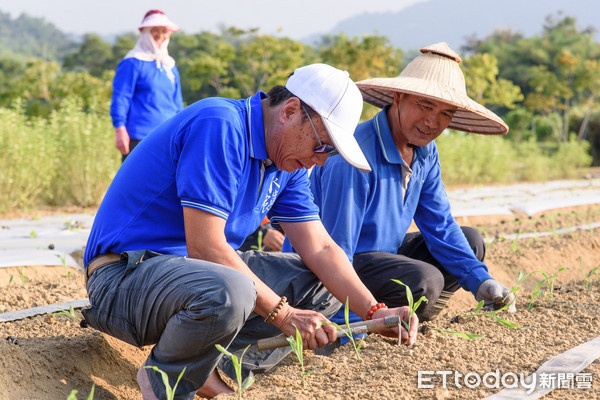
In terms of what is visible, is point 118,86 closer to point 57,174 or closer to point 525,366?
point 57,174

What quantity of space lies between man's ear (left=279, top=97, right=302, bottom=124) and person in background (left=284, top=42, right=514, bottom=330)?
0.63m

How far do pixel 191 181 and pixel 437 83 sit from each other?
132 centimetres

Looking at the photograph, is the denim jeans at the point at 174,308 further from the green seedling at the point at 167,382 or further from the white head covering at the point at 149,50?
the white head covering at the point at 149,50

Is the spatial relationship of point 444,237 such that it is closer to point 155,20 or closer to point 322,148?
point 322,148

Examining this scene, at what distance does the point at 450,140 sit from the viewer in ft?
32.4

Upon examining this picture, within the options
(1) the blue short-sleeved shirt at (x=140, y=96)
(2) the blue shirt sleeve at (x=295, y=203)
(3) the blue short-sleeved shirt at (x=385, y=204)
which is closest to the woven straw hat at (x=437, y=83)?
(3) the blue short-sleeved shirt at (x=385, y=204)

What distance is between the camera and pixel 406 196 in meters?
2.57

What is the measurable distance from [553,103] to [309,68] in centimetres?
1683

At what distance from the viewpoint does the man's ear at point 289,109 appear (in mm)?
1716

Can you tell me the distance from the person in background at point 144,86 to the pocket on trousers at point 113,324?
9.47 feet

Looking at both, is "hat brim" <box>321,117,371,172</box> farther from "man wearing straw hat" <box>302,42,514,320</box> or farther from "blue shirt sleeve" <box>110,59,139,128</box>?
"blue shirt sleeve" <box>110,59,139,128</box>

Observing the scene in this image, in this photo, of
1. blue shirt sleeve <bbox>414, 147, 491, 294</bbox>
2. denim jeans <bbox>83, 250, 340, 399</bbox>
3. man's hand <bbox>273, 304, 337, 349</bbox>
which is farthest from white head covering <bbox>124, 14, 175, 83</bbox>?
man's hand <bbox>273, 304, 337, 349</bbox>

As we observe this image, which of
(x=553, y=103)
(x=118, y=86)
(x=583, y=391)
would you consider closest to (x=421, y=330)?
(x=583, y=391)

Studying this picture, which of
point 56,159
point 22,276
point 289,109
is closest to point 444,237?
point 289,109
